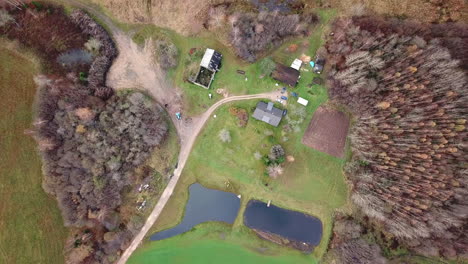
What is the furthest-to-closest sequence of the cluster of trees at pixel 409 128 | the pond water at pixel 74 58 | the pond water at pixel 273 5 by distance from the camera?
the pond water at pixel 273 5
the pond water at pixel 74 58
the cluster of trees at pixel 409 128

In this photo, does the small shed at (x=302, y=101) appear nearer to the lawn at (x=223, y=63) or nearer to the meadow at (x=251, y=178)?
the meadow at (x=251, y=178)

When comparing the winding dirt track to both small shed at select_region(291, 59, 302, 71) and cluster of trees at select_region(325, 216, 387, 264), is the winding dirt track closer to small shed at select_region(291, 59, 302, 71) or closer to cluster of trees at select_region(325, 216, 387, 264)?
small shed at select_region(291, 59, 302, 71)

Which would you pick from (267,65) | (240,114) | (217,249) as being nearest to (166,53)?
(240,114)

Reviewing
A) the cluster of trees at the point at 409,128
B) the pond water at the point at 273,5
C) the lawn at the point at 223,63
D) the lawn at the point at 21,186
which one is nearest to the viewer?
the cluster of trees at the point at 409,128

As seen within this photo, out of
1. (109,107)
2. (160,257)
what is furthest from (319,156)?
(109,107)

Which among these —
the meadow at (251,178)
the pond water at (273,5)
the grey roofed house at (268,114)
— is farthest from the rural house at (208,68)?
the pond water at (273,5)

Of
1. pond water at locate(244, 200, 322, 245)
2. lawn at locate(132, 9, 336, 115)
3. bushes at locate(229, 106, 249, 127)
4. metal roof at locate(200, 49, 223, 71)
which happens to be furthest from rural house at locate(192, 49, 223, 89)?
pond water at locate(244, 200, 322, 245)
